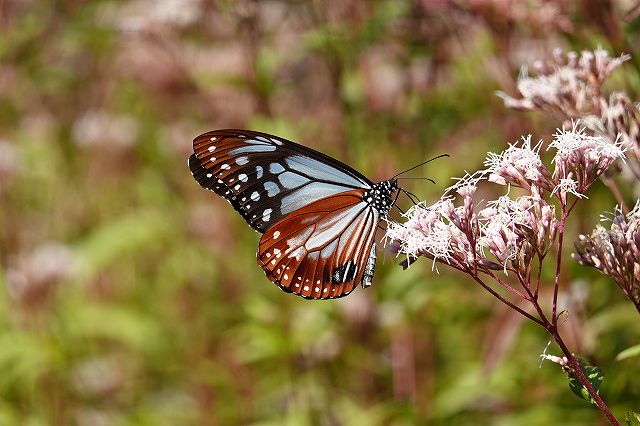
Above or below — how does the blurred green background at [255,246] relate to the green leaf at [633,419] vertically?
above

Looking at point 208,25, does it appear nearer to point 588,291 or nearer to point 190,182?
point 190,182

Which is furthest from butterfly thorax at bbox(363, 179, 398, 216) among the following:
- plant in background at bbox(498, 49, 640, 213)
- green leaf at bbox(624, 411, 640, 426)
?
green leaf at bbox(624, 411, 640, 426)

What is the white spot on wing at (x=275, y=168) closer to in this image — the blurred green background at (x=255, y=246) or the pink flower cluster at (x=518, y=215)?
the blurred green background at (x=255, y=246)

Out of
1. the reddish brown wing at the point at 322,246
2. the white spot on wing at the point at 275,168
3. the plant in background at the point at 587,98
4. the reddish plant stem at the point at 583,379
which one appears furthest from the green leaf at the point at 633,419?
the white spot on wing at the point at 275,168

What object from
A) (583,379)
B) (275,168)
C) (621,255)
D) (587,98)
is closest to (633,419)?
(583,379)

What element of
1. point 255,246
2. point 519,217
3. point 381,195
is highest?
point 255,246

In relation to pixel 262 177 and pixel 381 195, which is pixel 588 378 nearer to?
pixel 381 195
